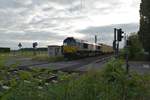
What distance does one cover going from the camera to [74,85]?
337 inches

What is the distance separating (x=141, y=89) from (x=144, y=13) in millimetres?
44333

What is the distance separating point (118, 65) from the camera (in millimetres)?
10594

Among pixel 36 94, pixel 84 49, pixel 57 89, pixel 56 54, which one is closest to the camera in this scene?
pixel 36 94

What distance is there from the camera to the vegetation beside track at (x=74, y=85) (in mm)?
5746

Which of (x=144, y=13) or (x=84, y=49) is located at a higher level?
(x=144, y=13)

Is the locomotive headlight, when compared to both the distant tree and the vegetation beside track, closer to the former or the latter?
the distant tree

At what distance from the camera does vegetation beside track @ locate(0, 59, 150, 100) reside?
5.75 m

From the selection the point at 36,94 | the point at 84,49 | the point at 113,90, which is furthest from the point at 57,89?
the point at 84,49

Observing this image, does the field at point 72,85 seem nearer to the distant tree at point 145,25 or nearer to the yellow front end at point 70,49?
the yellow front end at point 70,49

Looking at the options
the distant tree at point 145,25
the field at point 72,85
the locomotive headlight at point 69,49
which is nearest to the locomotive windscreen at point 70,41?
the locomotive headlight at point 69,49

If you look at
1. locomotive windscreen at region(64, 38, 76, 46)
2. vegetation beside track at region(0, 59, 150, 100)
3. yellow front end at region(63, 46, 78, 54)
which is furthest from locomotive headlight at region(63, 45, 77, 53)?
vegetation beside track at region(0, 59, 150, 100)

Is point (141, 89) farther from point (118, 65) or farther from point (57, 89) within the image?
point (57, 89)

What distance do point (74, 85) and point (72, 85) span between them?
0.15 metres

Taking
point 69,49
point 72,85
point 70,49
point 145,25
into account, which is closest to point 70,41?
point 69,49
